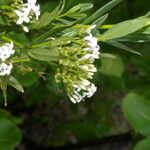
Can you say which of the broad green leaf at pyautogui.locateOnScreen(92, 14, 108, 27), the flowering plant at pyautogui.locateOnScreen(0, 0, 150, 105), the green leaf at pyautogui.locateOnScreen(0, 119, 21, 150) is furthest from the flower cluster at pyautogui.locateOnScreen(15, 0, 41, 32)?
the green leaf at pyautogui.locateOnScreen(0, 119, 21, 150)

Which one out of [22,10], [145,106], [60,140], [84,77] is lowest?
[60,140]

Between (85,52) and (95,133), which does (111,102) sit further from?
(85,52)

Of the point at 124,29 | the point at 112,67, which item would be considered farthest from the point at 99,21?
the point at 112,67

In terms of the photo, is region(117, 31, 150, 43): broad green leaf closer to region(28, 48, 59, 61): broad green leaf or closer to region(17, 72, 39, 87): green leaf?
region(28, 48, 59, 61): broad green leaf

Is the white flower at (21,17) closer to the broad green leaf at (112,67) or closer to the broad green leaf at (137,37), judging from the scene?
the broad green leaf at (137,37)

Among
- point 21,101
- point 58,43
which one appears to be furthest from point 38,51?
point 21,101

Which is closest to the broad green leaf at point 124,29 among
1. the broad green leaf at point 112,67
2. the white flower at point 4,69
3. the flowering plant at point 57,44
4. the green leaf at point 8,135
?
the flowering plant at point 57,44
